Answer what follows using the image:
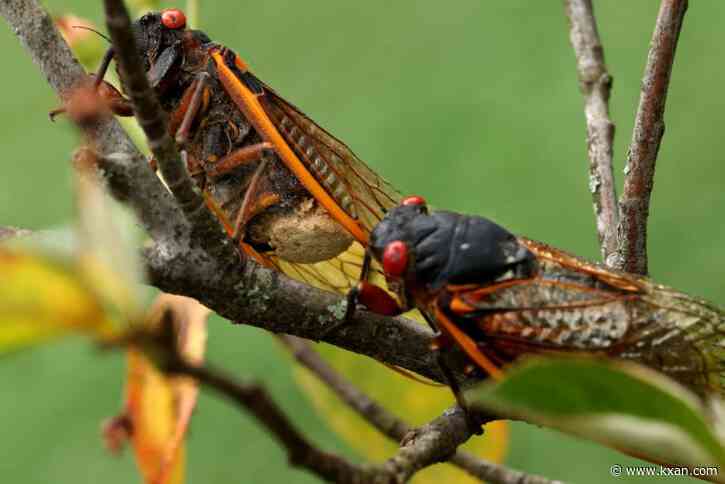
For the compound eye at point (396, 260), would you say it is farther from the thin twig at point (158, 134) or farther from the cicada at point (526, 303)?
the thin twig at point (158, 134)

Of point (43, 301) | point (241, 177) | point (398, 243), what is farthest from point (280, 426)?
point (241, 177)

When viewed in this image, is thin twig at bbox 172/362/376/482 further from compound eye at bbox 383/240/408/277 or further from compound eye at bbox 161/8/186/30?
compound eye at bbox 161/8/186/30

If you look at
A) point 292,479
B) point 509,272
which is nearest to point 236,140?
point 509,272

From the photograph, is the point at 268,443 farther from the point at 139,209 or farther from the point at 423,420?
the point at 139,209

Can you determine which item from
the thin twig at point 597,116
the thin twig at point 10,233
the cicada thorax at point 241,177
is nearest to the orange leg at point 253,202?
the cicada thorax at point 241,177

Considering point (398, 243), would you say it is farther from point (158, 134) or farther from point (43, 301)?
point (43, 301)
